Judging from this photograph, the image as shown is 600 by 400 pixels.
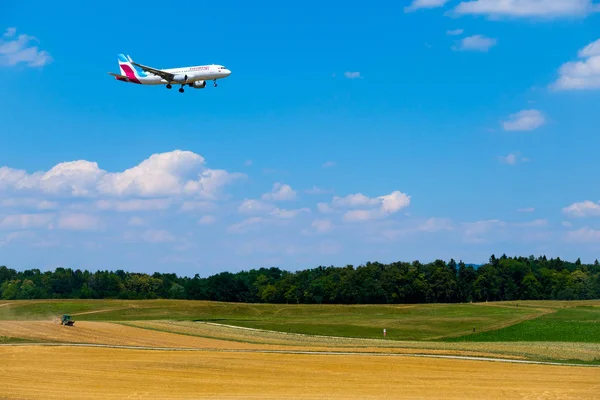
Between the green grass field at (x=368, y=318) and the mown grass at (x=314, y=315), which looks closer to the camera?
the green grass field at (x=368, y=318)

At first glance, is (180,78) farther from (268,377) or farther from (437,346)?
(268,377)

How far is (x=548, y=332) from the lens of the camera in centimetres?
8744

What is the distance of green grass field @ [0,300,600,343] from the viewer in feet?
290

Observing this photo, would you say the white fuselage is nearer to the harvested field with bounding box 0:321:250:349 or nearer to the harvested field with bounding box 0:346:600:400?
the harvested field with bounding box 0:321:250:349

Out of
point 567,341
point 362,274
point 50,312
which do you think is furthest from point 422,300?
point 567,341

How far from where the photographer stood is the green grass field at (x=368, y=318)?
88.3m

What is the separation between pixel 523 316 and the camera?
111438 millimetres

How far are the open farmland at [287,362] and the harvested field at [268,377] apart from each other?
7 cm

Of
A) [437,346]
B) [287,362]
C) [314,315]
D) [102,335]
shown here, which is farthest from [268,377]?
[314,315]

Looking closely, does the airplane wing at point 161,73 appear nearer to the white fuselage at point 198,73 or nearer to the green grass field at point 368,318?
the white fuselage at point 198,73

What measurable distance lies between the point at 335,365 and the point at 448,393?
12020mm

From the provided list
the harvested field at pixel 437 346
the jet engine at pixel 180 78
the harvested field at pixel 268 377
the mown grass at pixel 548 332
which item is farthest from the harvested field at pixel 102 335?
the jet engine at pixel 180 78

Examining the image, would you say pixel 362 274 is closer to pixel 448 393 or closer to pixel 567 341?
pixel 567 341

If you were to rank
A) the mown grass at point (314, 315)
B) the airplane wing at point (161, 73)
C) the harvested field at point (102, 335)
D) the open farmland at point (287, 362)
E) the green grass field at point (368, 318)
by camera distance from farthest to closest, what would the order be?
the mown grass at point (314, 315)
the airplane wing at point (161, 73)
the green grass field at point (368, 318)
the harvested field at point (102, 335)
the open farmland at point (287, 362)
